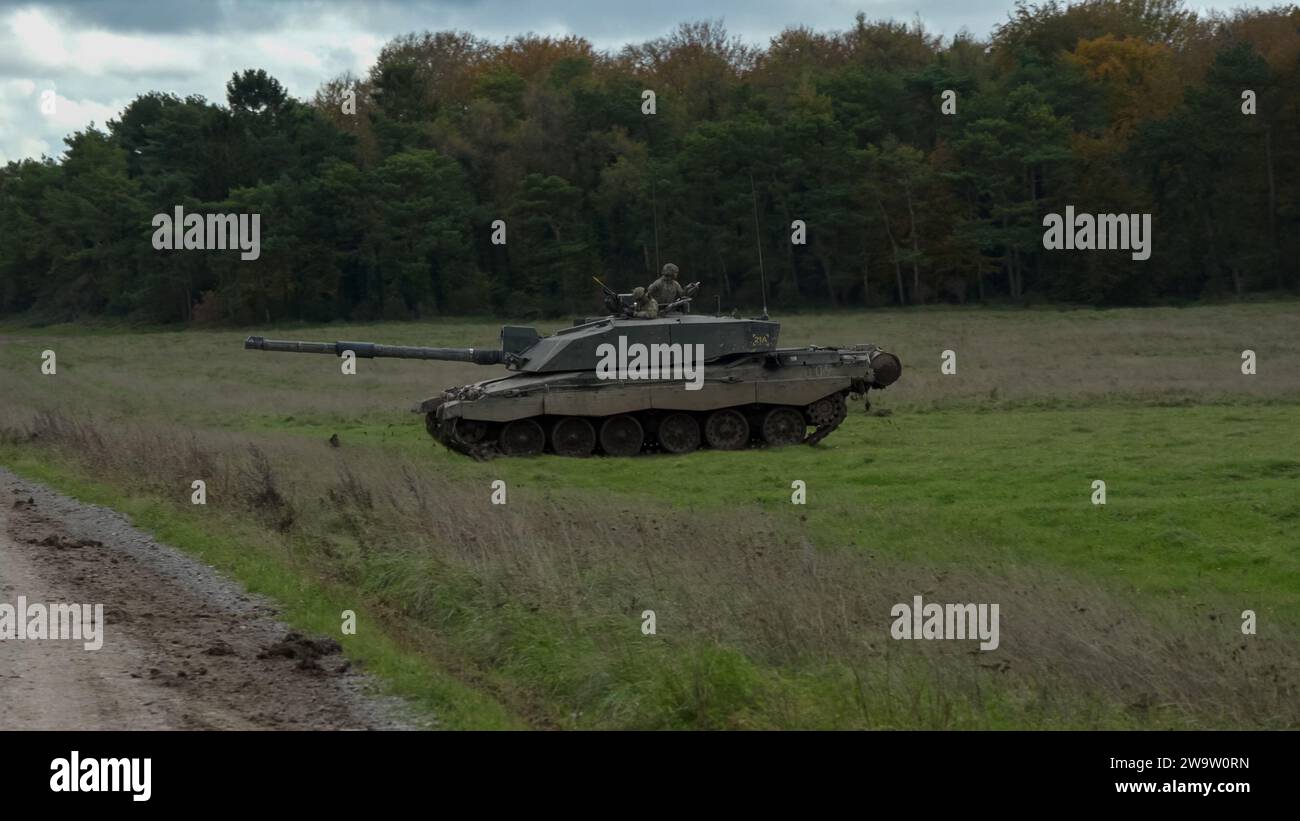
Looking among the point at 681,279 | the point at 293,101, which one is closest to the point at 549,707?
the point at 681,279

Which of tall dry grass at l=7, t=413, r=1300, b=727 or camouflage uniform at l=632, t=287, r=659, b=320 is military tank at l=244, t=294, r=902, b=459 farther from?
tall dry grass at l=7, t=413, r=1300, b=727

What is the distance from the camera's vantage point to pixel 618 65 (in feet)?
282

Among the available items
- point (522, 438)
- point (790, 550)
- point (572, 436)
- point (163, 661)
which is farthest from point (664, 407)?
point (163, 661)

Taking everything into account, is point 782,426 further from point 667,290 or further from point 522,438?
point 522,438

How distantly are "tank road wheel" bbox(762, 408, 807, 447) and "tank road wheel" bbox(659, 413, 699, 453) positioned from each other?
1279 mm

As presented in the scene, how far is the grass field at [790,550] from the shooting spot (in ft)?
29.8

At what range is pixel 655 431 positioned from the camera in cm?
2391

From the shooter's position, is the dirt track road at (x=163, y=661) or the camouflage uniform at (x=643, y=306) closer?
the dirt track road at (x=163, y=661)

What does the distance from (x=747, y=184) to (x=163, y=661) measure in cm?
5276

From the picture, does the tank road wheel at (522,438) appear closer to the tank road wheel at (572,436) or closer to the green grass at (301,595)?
the tank road wheel at (572,436)

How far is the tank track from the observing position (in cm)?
2319

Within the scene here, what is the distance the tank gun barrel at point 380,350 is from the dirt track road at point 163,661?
11.0 m

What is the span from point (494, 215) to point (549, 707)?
56.4 m

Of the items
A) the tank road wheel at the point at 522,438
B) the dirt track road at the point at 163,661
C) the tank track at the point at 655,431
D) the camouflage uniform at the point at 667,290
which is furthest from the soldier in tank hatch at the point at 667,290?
the dirt track road at the point at 163,661
